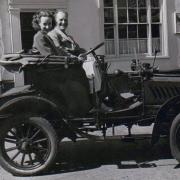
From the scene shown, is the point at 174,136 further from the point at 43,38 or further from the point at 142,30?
the point at 142,30

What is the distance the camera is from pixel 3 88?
9.96 meters

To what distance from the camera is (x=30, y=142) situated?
608cm

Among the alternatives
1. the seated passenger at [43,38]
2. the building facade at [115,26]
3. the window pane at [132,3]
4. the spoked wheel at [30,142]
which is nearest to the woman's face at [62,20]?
the seated passenger at [43,38]

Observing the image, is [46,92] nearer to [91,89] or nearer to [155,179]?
[91,89]

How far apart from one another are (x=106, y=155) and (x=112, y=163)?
17.3 inches

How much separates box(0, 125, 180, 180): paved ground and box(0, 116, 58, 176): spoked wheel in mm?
148

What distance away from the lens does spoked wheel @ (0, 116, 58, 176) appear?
5.97 metres

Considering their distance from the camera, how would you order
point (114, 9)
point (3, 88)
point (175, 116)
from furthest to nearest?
1. point (114, 9)
2. point (3, 88)
3. point (175, 116)

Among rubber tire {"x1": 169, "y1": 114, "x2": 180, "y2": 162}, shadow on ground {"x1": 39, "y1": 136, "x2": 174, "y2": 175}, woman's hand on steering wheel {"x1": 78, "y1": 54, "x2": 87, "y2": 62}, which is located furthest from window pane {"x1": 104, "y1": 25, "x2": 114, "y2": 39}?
rubber tire {"x1": 169, "y1": 114, "x2": 180, "y2": 162}

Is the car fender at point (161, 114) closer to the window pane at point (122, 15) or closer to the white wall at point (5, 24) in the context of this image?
the white wall at point (5, 24)

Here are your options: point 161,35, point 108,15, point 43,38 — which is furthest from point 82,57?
point 161,35

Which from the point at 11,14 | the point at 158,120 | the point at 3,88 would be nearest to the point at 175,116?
the point at 158,120

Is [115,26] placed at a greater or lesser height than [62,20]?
greater

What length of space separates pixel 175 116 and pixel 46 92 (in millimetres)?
1766
